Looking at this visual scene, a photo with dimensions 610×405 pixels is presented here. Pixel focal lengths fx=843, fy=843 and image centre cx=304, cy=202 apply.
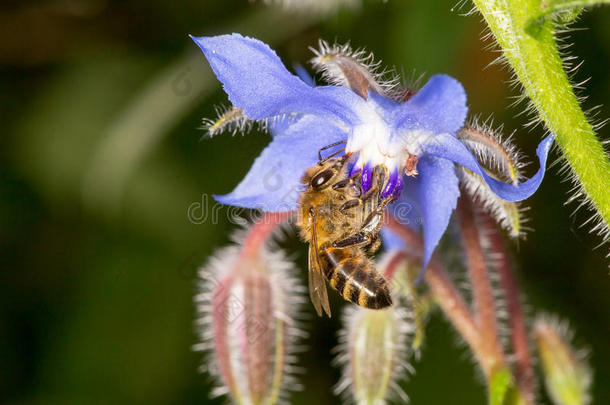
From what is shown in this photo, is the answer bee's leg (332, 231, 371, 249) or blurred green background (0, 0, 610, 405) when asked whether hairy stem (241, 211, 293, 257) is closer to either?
bee's leg (332, 231, 371, 249)

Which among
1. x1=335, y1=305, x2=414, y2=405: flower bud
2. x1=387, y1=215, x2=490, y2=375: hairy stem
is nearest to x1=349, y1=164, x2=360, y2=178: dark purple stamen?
x1=387, y1=215, x2=490, y2=375: hairy stem

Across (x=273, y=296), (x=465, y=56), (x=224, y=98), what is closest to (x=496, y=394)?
(x=273, y=296)

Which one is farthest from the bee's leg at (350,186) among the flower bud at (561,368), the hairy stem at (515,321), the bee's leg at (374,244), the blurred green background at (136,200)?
the blurred green background at (136,200)

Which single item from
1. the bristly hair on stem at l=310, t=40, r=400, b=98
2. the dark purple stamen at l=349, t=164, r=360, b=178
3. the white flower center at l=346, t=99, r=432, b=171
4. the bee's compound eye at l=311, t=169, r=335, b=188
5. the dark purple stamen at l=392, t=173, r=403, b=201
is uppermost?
the bristly hair on stem at l=310, t=40, r=400, b=98

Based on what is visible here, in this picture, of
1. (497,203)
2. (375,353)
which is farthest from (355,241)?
(375,353)

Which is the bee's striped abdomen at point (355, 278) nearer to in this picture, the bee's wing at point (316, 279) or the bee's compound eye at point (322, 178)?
the bee's wing at point (316, 279)

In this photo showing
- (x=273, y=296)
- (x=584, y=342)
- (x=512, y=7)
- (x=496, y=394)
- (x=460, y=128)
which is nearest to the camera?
(x=512, y=7)

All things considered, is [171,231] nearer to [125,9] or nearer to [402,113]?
[125,9]

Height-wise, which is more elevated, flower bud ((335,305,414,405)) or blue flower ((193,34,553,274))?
blue flower ((193,34,553,274))
